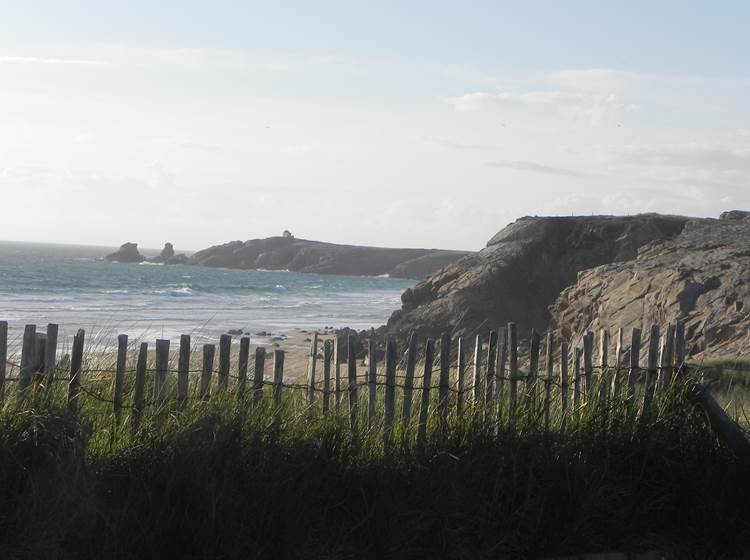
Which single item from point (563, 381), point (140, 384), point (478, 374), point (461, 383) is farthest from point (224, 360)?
point (563, 381)

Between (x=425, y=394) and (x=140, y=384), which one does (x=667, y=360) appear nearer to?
(x=425, y=394)

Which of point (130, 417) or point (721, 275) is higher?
point (721, 275)

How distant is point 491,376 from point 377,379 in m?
0.88

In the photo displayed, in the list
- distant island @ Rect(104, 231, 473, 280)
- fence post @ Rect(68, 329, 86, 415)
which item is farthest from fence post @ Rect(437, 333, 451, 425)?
distant island @ Rect(104, 231, 473, 280)

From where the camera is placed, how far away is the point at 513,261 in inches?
1105

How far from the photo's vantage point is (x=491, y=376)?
736 centimetres

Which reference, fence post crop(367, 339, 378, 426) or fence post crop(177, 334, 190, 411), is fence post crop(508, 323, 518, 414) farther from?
fence post crop(177, 334, 190, 411)

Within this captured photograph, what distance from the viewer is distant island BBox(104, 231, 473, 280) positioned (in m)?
122

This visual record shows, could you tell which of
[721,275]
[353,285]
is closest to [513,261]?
[721,275]

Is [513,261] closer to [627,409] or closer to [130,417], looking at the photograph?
[627,409]

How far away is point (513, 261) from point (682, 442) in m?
21.0

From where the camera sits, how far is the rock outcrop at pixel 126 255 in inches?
5605

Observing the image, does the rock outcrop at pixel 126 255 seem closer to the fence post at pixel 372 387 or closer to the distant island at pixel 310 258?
the distant island at pixel 310 258

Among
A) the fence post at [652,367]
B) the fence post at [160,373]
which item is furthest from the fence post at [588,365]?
the fence post at [160,373]
